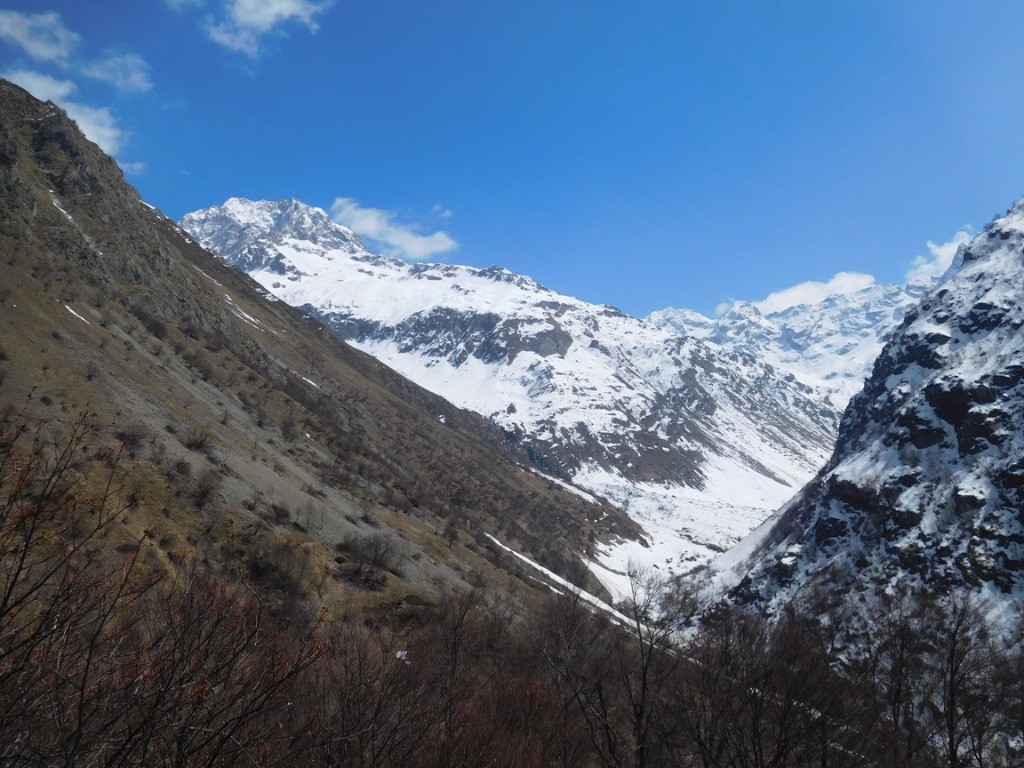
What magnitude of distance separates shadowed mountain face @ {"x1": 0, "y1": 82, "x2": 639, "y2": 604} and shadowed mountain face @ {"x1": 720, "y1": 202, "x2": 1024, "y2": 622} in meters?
34.9

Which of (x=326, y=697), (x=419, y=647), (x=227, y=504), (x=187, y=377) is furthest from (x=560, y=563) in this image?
(x=326, y=697)

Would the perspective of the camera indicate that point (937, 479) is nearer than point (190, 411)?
No

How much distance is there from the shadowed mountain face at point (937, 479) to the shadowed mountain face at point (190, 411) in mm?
34860

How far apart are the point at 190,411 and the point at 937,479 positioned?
239 feet

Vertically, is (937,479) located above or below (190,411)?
above

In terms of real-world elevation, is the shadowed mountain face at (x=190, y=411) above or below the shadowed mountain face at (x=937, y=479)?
below

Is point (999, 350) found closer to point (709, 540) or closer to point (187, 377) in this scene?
point (187, 377)

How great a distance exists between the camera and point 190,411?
38906mm

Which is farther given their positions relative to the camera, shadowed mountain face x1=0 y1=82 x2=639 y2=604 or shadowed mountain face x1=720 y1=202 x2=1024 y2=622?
shadowed mountain face x1=720 y1=202 x2=1024 y2=622

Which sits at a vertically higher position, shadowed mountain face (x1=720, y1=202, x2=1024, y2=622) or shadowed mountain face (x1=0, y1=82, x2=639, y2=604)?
Result: shadowed mountain face (x1=720, y1=202, x2=1024, y2=622)

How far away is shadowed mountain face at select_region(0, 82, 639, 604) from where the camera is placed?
88.7 ft

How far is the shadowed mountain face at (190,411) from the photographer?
88.7 ft

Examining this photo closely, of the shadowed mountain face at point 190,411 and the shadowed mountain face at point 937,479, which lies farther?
the shadowed mountain face at point 937,479

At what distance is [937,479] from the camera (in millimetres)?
62625
